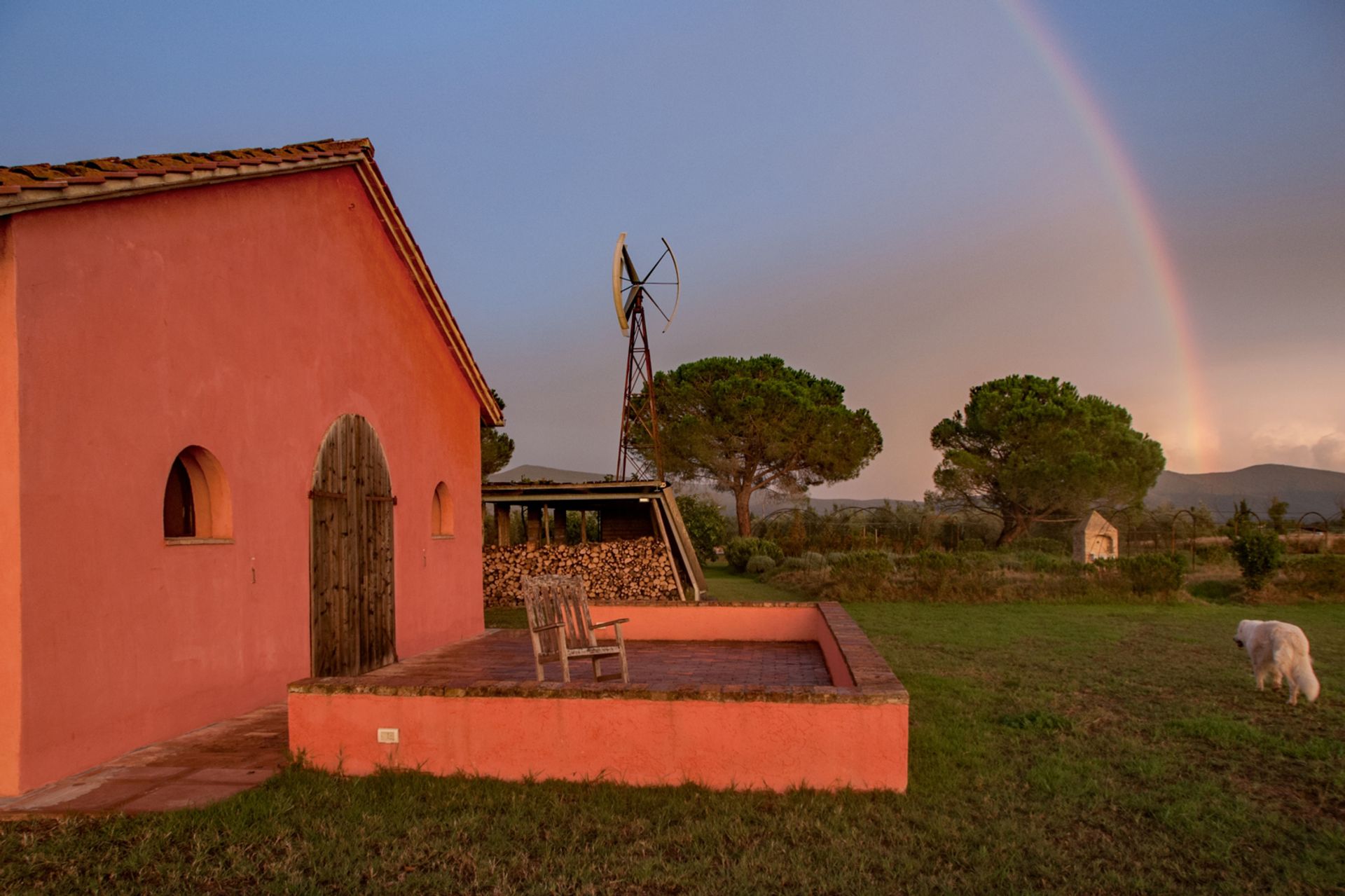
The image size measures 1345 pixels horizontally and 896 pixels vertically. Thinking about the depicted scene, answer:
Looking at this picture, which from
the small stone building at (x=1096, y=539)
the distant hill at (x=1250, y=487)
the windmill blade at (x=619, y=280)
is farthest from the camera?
the distant hill at (x=1250, y=487)

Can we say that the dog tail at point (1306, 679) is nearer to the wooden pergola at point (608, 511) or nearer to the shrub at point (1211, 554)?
the wooden pergola at point (608, 511)

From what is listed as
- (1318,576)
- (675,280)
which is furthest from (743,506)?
(1318,576)

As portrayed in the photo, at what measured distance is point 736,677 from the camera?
23.9 ft

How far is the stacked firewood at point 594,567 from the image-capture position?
54.6ft

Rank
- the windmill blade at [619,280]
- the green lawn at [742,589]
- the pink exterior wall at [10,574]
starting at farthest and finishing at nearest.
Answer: the green lawn at [742,589]
the windmill blade at [619,280]
the pink exterior wall at [10,574]

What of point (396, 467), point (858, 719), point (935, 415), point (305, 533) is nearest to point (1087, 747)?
point (858, 719)

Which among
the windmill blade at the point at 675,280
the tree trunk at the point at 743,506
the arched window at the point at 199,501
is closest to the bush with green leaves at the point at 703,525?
the tree trunk at the point at 743,506

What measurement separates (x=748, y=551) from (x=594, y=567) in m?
9.15

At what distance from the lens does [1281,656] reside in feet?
23.5

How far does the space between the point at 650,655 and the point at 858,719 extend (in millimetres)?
4237

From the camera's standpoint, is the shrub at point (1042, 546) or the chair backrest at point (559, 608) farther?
the shrub at point (1042, 546)

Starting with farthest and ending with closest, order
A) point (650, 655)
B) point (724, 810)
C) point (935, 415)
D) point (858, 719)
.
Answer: point (935, 415), point (650, 655), point (858, 719), point (724, 810)

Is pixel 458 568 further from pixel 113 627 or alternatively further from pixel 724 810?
pixel 724 810

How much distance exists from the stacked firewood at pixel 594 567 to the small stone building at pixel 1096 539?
512 inches
